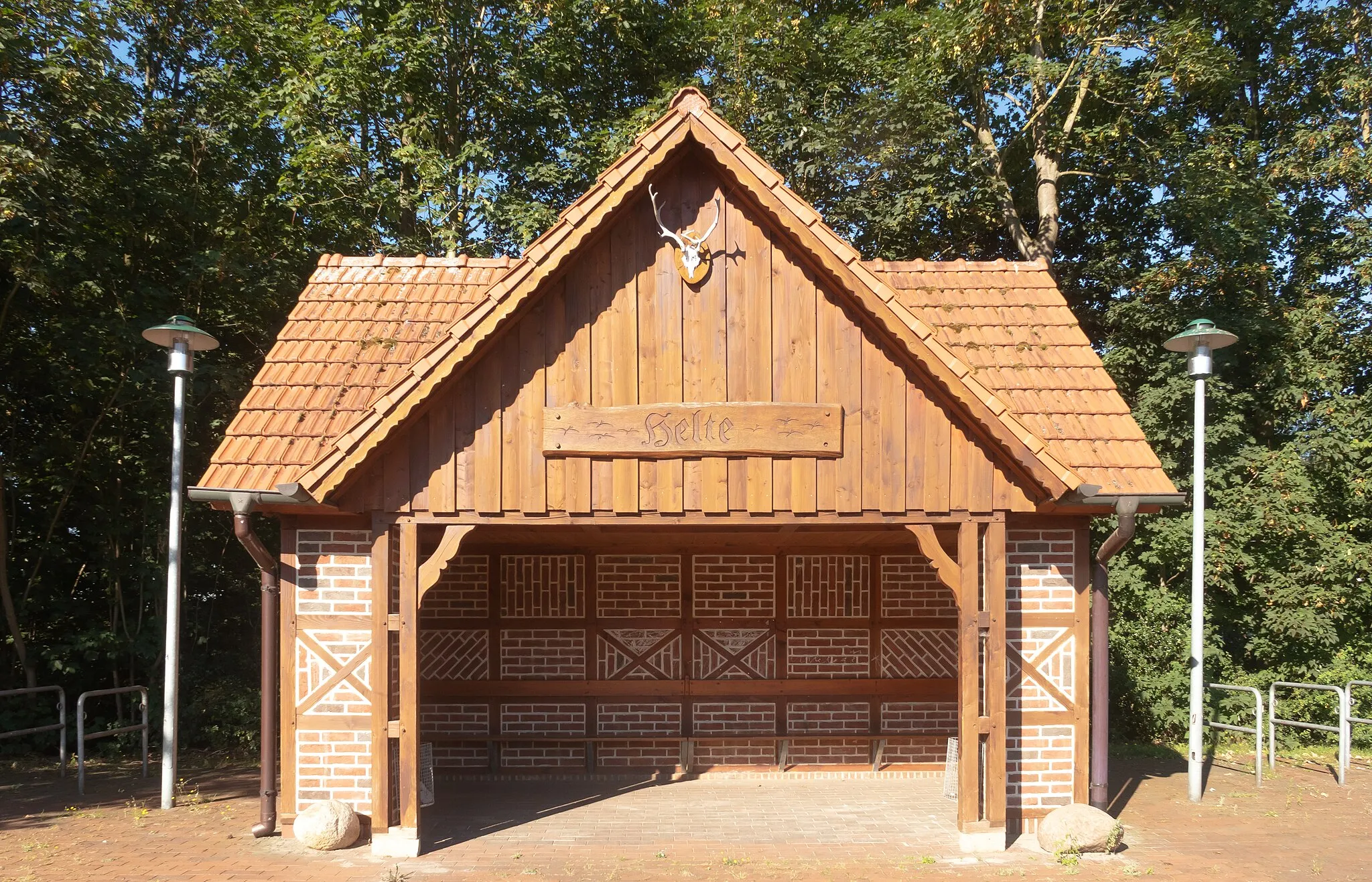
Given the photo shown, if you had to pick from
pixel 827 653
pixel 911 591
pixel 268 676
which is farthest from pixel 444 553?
pixel 911 591

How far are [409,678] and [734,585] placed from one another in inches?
158

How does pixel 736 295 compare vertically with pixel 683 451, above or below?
above

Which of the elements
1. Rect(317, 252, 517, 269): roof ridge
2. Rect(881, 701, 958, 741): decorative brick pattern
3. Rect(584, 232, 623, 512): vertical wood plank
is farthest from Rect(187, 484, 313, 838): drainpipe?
Rect(881, 701, 958, 741): decorative brick pattern

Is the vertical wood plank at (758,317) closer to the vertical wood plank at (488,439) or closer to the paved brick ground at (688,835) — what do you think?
the vertical wood plank at (488,439)

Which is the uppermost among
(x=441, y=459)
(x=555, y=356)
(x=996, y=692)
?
(x=555, y=356)

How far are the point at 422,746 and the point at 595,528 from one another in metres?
2.60

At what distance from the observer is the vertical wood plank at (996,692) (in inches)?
263

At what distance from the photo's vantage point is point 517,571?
958cm

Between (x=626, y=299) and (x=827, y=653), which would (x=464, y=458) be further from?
(x=827, y=653)

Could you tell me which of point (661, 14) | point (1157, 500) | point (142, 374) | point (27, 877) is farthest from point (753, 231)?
point (661, 14)

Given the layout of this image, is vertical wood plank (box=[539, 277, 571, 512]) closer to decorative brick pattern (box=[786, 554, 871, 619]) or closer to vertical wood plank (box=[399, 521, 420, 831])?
vertical wood plank (box=[399, 521, 420, 831])

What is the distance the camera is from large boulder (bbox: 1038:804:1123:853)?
6.61 m

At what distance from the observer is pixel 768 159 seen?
1456 cm

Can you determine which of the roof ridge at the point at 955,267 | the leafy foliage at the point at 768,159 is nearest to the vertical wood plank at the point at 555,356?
the roof ridge at the point at 955,267
